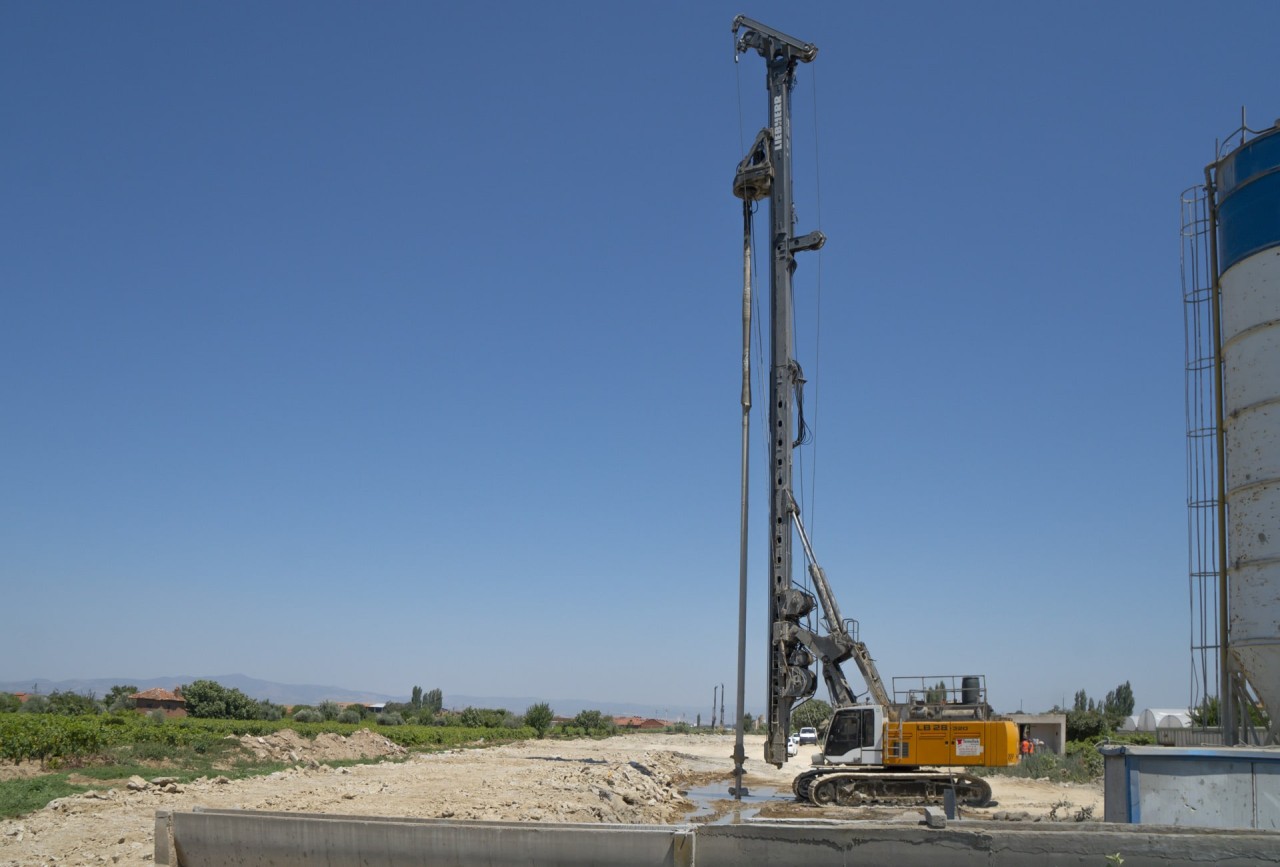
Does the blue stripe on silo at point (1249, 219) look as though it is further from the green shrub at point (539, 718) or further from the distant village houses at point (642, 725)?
the distant village houses at point (642, 725)

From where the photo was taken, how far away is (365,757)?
3588cm

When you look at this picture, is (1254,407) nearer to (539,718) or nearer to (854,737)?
(854,737)

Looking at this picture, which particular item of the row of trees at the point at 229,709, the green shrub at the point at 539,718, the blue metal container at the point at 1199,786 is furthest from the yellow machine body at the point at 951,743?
the green shrub at the point at 539,718

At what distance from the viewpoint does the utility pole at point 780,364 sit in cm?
2667

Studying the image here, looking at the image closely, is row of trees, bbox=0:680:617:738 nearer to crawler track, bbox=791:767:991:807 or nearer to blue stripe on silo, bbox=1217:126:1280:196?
crawler track, bbox=791:767:991:807

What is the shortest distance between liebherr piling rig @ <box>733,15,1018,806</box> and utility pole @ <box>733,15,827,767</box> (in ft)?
0.09

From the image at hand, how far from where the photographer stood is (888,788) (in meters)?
24.8

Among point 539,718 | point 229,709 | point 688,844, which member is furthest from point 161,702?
point 688,844

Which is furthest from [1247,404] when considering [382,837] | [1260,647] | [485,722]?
[485,722]

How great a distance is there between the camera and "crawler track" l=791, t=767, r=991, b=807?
24.5 metres

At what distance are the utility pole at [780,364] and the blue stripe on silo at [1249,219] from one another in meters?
10.3

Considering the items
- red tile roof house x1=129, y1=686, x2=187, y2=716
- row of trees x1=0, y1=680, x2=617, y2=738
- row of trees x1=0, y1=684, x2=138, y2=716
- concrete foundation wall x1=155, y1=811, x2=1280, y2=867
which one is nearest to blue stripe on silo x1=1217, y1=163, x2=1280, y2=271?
concrete foundation wall x1=155, y1=811, x2=1280, y2=867

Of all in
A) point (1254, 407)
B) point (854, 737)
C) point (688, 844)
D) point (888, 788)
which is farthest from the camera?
point (854, 737)

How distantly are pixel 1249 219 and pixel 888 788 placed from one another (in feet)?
46.8
